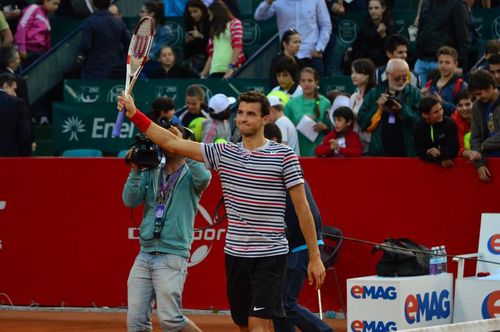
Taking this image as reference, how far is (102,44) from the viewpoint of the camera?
17.4m

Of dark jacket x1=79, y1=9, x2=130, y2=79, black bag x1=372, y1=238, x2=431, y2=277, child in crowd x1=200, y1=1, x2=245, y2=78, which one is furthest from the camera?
dark jacket x1=79, y1=9, x2=130, y2=79

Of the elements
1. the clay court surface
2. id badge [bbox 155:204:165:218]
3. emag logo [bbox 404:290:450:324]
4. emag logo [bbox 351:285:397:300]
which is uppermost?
id badge [bbox 155:204:165:218]

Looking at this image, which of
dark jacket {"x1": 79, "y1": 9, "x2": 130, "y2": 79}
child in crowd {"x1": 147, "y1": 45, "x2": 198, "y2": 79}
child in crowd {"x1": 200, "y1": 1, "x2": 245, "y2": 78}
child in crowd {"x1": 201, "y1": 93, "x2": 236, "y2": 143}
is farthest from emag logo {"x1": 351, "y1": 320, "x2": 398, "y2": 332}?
dark jacket {"x1": 79, "y1": 9, "x2": 130, "y2": 79}

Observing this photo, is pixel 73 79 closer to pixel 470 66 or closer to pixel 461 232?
pixel 470 66

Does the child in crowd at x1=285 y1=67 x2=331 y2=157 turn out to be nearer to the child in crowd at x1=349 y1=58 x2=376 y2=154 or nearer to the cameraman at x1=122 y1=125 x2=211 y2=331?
the child in crowd at x1=349 y1=58 x2=376 y2=154

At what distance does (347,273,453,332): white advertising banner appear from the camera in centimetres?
1061

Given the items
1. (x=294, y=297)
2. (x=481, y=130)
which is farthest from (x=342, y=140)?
(x=294, y=297)

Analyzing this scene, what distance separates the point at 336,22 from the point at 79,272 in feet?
18.7

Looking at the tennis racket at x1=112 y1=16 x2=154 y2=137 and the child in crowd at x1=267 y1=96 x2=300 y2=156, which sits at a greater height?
the tennis racket at x1=112 y1=16 x2=154 y2=137

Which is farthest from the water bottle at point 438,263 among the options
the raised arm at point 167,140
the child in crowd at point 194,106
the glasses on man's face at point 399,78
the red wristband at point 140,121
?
the child in crowd at point 194,106

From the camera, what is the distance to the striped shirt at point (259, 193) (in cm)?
825

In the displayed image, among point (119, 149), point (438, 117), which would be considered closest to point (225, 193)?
point (438, 117)

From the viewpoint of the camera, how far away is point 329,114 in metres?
13.8

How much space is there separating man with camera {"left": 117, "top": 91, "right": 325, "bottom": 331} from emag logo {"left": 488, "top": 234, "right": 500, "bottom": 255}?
3763 millimetres
